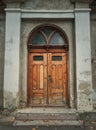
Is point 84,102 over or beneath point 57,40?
beneath

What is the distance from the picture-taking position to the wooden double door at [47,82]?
8805mm

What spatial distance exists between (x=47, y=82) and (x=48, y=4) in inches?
124

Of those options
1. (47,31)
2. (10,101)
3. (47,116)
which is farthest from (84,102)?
(47,31)

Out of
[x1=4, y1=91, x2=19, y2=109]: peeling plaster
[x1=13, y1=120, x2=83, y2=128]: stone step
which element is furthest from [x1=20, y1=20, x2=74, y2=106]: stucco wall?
[x1=13, y1=120, x2=83, y2=128]: stone step

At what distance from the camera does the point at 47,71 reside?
8.85m

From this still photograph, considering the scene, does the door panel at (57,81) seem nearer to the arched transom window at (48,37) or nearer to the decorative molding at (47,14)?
the arched transom window at (48,37)

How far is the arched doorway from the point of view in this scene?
28.9 ft

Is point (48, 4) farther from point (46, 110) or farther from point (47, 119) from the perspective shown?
point (47, 119)

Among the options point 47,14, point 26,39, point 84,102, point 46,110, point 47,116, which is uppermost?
point 47,14

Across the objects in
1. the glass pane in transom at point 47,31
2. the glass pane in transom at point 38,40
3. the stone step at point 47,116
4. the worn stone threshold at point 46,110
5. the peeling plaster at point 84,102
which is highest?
the glass pane in transom at point 47,31

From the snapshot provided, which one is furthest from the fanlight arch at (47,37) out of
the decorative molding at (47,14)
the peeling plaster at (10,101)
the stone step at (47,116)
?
the stone step at (47,116)

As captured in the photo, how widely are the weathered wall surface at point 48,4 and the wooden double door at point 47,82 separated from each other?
1942 millimetres

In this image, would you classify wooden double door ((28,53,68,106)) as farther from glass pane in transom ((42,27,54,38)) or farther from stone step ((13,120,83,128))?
stone step ((13,120,83,128))

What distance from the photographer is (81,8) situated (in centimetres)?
844
